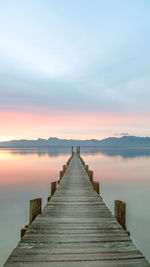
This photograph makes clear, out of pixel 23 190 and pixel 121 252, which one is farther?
pixel 23 190

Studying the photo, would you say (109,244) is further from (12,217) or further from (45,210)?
(12,217)

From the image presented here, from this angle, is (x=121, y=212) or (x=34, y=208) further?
(x=34, y=208)

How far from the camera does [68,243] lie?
3400 millimetres

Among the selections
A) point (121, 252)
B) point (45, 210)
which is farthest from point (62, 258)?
point (45, 210)

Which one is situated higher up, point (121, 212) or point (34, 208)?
point (121, 212)

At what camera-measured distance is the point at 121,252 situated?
3.06 m

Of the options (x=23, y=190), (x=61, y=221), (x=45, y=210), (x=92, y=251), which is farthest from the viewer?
(x=23, y=190)

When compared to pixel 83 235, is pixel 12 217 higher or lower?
lower

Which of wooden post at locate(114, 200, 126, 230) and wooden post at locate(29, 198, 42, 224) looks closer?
wooden post at locate(114, 200, 126, 230)

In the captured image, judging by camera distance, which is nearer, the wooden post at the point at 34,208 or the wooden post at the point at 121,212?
the wooden post at the point at 121,212

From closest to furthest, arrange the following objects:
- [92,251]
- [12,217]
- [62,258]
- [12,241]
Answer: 1. [62,258]
2. [92,251]
3. [12,241]
4. [12,217]

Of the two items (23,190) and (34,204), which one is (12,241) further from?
(23,190)

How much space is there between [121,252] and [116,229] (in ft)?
3.36

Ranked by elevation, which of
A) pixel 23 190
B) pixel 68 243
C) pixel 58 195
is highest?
pixel 68 243
